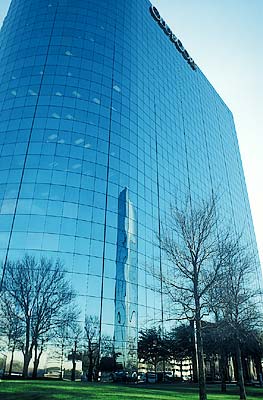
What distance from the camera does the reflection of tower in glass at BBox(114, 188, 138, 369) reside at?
3838cm

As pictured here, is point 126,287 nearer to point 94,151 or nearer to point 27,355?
point 27,355

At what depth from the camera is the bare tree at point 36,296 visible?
110ft

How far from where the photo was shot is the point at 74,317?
35438mm

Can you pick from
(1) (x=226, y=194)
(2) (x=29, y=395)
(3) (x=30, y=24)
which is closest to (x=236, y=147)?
(1) (x=226, y=194)

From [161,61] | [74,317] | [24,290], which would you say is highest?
[161,61]

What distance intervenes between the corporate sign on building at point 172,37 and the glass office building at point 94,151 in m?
5.18

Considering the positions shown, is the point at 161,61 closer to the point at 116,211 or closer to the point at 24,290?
the point at 116,211

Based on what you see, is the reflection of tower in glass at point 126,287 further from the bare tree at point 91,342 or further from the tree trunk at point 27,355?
the tree trunk at point 27,355

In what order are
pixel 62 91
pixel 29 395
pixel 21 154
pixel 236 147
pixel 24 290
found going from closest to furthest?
1. pixel 29 395
2. pixel 24 290
3. pixel 21 154
4. pixel 62 91
5. pixel 236 147

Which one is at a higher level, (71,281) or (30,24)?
(30,24)

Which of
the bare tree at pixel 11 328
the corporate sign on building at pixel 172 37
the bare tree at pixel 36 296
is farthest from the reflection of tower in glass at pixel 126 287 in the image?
the corporate sign on building at pixel 172 37

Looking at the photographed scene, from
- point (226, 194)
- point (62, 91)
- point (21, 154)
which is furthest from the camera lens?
point (226, 194)

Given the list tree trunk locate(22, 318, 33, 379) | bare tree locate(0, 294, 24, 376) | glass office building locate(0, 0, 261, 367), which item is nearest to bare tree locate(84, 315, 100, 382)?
glass office building locate(0, 0, 261, 367)

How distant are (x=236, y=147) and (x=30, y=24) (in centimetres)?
7453
